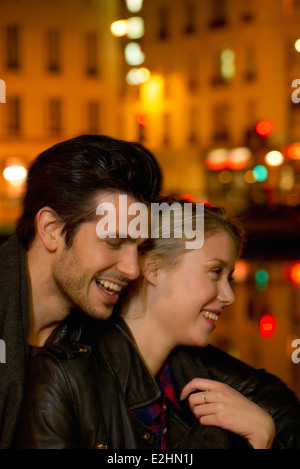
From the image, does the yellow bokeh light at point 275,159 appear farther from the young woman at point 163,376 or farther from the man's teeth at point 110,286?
the man's teeth at point 110,286

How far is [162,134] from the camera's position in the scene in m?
34.1

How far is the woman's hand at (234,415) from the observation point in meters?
1.85

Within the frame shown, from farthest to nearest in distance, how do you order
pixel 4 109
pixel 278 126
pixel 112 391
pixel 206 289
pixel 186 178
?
pixel 186 178, pixel 278 126, pixel 4 109, pixel 206 289, pixel 112 391

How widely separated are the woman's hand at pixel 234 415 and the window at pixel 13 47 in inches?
1092

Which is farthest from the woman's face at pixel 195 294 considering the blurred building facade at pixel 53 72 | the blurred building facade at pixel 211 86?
the blurred building facade at pixel 211 86

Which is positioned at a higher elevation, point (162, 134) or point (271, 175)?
point (162, 134)

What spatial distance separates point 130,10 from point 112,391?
32.0 m

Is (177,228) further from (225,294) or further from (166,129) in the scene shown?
(166,129)

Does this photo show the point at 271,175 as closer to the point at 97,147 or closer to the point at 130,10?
the point at 130,10

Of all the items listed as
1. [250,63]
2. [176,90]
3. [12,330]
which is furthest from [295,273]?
[176,90]

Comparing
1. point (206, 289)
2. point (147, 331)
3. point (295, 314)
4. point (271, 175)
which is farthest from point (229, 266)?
point (271, 175)

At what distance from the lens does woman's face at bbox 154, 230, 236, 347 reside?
82.0 inches

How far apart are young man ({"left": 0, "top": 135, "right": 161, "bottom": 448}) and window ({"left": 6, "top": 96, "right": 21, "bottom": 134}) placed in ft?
87.0

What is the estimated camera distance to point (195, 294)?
2074 millimetres
